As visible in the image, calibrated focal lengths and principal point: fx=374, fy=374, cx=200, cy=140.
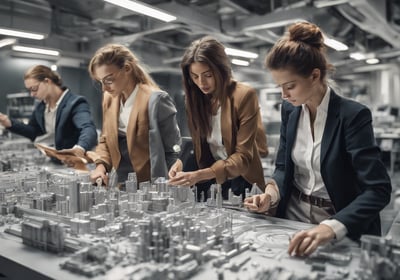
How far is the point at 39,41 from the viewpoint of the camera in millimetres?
4547

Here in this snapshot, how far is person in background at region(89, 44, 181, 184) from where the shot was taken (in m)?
1.74

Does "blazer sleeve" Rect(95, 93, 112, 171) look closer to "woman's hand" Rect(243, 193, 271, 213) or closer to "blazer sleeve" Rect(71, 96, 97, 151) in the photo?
"blazer sleeve" Rect(71, 96, 97, 151)

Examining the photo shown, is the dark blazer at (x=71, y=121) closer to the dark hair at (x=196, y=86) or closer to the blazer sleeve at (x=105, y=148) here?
the blazer sleeve at (x=105, y=148)

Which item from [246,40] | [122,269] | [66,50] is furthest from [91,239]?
[246,40]

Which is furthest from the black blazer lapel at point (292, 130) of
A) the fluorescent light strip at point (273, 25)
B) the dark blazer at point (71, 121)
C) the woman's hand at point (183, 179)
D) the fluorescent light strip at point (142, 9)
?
the fluorescent light strip at point (273, 25)

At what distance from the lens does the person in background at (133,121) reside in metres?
1.74

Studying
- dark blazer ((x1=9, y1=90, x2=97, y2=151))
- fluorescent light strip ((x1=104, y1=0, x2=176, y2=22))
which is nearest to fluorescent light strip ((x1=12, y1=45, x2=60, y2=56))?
fluorescent light strip ((x1=104, y1=0, x2=176, y2=22))

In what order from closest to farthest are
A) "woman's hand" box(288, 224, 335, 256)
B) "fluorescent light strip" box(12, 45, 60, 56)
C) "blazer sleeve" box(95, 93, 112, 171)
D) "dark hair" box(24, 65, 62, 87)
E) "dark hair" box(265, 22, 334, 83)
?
"woman's hand" box(288, 224, 335, 256) → "dark hair" box(265, 22, 334, 83) → "blazer sleeve" box(95, 93, 112, 171) → "dark hair" box(24, 65, 62, 87) → "fluorescent light strip" box(12, 45, 60, 56)

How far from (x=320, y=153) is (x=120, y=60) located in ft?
3.37

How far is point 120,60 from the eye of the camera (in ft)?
5.81

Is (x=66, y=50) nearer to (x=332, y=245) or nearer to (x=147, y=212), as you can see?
(x=147, y=212)

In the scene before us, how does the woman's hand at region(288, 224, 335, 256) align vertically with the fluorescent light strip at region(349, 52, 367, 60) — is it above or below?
below

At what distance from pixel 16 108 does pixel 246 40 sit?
3806mm

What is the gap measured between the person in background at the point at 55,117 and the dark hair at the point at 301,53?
4.42ft
